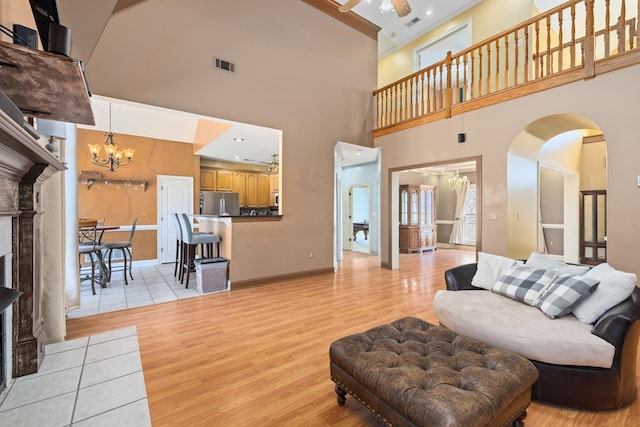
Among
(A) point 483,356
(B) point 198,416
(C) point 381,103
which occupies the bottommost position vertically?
(B) point 198,416

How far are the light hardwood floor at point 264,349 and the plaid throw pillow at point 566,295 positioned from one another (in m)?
0.60

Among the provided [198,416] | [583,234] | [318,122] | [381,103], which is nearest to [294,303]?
[198,416]

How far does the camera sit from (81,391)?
6.27 feet

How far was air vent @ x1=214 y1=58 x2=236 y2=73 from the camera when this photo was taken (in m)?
4.31

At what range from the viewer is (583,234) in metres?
6.61

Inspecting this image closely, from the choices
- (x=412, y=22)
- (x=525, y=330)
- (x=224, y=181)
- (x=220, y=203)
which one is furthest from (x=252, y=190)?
(x=525, y=330)

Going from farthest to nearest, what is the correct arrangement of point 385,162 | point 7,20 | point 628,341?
1. point 385,162
2. point 7,20
3. point 628,341

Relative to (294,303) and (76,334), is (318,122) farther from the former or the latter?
(76,334)

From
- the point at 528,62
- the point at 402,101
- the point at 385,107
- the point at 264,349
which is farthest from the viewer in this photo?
the point at 385,107

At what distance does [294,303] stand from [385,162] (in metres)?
3.72

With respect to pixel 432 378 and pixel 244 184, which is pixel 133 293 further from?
pixel 244 184

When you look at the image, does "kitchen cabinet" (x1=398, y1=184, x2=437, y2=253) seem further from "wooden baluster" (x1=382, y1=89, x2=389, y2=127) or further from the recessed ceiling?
the recessed ceiling

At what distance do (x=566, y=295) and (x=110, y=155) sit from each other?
6.40 metres

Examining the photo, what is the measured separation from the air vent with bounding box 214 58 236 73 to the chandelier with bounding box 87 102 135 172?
2.35 meters
